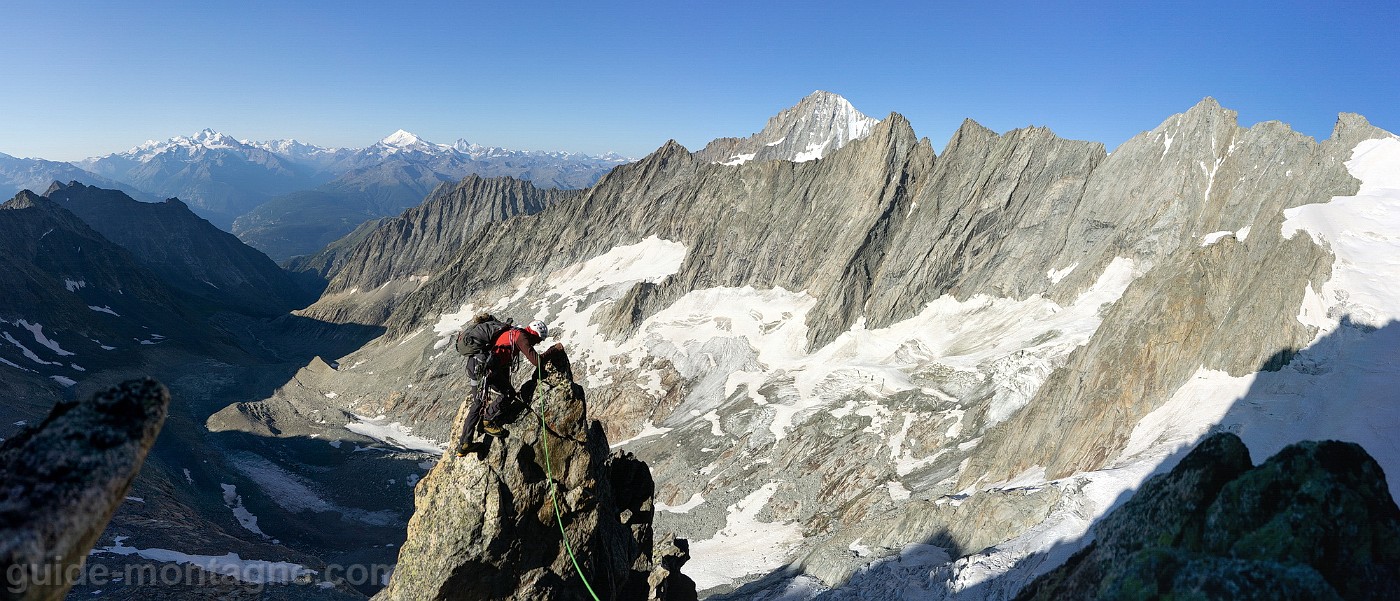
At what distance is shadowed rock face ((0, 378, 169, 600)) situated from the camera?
413 cm

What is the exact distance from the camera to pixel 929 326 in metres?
72.1

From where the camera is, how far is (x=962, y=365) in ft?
189

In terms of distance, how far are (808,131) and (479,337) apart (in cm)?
19038

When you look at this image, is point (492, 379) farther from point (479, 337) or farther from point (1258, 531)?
point (1258, 531)

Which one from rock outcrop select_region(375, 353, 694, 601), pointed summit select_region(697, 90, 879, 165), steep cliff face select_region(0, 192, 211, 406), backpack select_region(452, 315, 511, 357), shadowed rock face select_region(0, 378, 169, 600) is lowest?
rock outcrop select_region(375, 353, 694, 601)

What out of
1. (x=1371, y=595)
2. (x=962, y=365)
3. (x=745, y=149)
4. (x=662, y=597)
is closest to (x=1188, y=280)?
(x=962, y=365)

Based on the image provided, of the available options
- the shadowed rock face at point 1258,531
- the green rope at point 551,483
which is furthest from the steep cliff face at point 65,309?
the shadowed rock face at point 1258,531

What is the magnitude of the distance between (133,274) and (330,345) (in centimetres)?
4148

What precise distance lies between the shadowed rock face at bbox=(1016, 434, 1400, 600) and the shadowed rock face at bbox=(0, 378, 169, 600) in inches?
435

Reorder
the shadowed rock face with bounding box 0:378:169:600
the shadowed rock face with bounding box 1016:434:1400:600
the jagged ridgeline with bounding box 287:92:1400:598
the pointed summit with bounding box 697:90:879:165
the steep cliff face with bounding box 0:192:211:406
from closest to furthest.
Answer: the shadowed rock face with bounding box 0:378:169:600 → the shadowed rock face with bounding box 1016:434:1400:600 → the jagged ridgeline with bounding box 287:92:1400:598 → the steep cliff face with bounding box 0:192:211:406 → the pointed summit with bounding box 697:90:879:165

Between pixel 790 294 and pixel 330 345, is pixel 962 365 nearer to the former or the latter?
pixel 790 294

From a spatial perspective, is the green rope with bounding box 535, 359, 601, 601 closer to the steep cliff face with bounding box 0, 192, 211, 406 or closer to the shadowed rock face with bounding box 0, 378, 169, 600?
the shadowed rock face with bounding box 0, 378, 169, 600

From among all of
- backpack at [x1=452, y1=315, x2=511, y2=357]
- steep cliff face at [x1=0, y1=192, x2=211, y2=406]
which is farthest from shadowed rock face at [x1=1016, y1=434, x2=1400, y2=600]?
steep cliff face at [x1=0, y1=192, x2=211, y2=406]

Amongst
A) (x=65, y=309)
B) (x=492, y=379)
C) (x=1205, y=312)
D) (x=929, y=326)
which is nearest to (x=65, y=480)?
(x=492, y=379)
